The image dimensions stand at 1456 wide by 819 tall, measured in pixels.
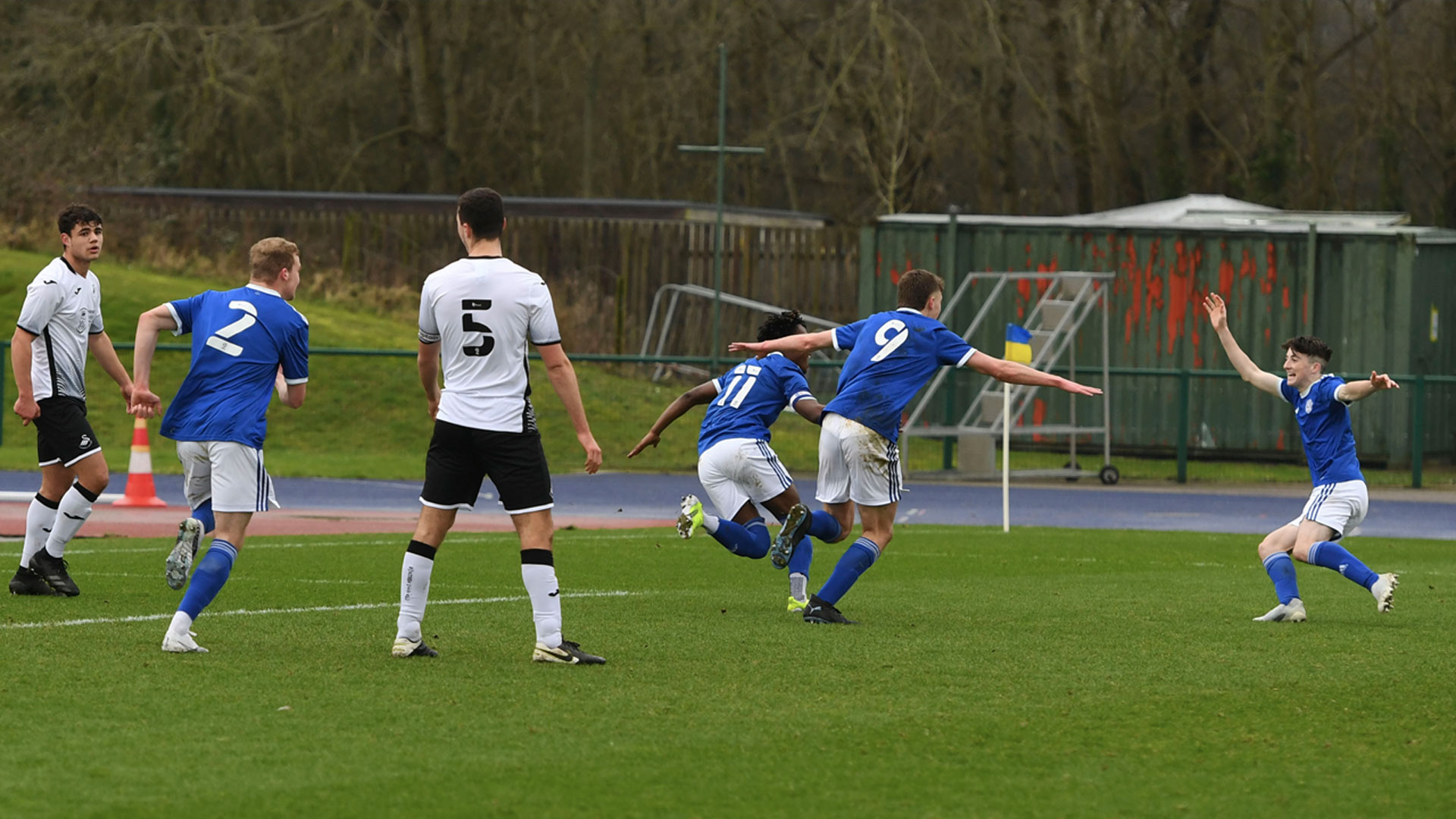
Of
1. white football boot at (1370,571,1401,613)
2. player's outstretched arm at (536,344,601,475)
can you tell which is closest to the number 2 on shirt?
player's outstretched arm at (536,344,601,475)

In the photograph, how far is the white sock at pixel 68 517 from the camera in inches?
407

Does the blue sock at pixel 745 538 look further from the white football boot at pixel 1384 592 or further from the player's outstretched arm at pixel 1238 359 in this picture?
the white football boot at pixel 1384 592

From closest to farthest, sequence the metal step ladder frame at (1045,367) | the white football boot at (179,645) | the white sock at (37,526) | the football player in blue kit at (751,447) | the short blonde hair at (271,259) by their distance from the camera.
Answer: the white football boot at (179,645)
the short blonde hair at (271,259)
the white sock at (37,526)
the football player in blue kit at (751,447)
the metal step ladder frame at (1045,367)

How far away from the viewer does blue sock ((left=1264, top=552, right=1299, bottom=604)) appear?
10.4m

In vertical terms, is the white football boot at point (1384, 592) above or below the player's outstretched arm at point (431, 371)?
below

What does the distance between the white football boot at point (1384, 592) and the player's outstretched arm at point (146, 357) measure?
616 cm

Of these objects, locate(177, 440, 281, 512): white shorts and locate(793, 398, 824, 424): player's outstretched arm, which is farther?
locate(793, 398, 824, 424): player's outstretched arm

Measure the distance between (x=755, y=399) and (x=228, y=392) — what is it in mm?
3532

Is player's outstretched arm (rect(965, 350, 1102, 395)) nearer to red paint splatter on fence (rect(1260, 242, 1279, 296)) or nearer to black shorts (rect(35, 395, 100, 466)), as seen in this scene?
black shorts (rect(35, 395, 100, 466))

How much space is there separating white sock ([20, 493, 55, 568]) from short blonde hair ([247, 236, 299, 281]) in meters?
2.58

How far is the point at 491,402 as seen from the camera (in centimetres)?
796

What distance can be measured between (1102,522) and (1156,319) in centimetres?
753

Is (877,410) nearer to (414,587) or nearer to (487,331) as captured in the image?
(487,331)

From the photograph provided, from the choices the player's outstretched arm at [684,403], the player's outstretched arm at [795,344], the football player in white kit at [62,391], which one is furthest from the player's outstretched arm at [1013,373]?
the football player in white kit at [62,391]
